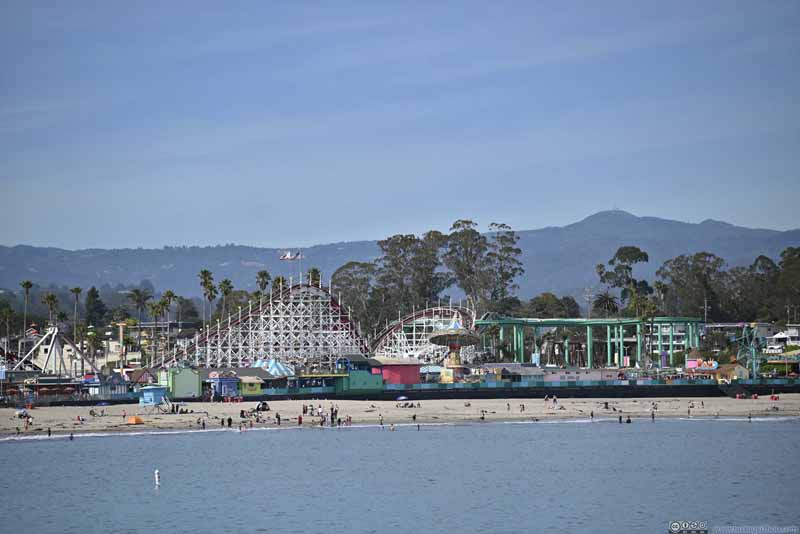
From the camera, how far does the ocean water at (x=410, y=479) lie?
46.2 metres

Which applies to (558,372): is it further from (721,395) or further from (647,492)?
(647,492)

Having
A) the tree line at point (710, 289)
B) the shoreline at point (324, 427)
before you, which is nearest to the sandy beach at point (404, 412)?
the shoreline at point (324, 427)

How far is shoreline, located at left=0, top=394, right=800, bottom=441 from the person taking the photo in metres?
76.2

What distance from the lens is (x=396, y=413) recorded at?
287 ft

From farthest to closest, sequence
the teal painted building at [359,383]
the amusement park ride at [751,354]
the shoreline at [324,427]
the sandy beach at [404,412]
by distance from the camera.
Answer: the amusement park ride at [751,354] → the teal painted building at [359,383] → the sandy beach at [404,412] → the shoreline at [324,427]

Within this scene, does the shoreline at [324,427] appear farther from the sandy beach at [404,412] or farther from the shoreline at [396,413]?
the sandy beach at [404,412]

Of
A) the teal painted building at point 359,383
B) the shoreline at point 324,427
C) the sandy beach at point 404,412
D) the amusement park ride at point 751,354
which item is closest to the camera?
the shoreline at point 324,427

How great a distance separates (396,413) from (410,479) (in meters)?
30.1

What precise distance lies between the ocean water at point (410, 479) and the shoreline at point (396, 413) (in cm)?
132

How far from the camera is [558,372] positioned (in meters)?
112

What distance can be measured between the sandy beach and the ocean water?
254 centimetres

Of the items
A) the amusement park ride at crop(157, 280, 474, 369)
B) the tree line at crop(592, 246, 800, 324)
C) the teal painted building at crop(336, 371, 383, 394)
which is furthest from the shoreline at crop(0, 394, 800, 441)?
the tree line at crop(592, 246, 800, 324)

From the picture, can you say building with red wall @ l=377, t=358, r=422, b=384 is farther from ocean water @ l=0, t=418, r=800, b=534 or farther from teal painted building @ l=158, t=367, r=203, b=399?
ocean water @ l=0, t=418, r=800, b=534

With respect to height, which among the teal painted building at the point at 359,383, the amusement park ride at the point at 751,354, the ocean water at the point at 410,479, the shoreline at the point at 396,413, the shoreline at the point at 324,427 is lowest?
the ocean water at the point at 410,479
